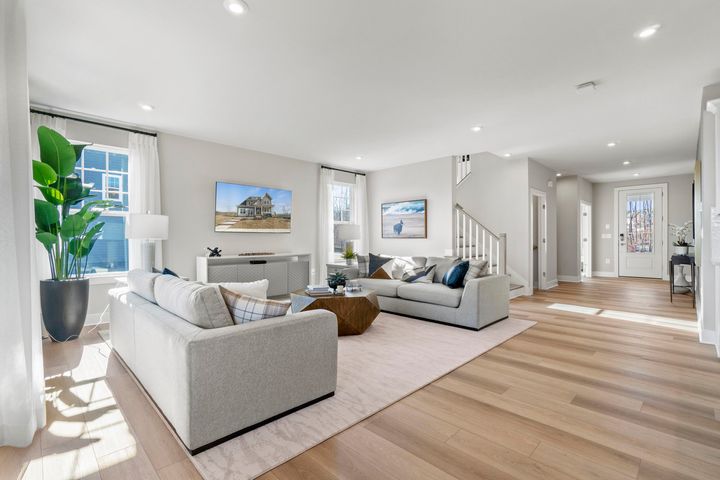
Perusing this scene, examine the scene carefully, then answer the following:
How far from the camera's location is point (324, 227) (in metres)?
6.76

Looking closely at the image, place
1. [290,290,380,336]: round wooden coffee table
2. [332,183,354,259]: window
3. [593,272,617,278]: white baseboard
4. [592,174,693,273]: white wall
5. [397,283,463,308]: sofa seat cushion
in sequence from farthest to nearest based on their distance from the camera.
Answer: [593,272,617,278]: white baseboard < [592,174,693,273]: white wall < [332,183,354,259]: window < [397,283,463,308]: sofa seat cushion < [290,290,380,336]: round wooden coffee table

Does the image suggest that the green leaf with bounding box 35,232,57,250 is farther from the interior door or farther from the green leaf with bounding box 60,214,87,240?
the interior door

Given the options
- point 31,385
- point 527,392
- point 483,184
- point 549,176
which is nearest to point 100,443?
point 31,385

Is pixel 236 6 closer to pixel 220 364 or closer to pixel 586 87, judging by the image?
pixel 220 364

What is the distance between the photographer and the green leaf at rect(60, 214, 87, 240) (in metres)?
3.38

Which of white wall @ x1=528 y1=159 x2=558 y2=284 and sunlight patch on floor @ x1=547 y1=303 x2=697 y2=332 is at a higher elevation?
white wall @ x1=528 y1=159 x2=558 y2=284

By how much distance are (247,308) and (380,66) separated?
230cm

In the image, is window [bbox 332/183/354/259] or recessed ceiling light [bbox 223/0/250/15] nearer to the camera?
recessed ceiling light [bbox 223/0/250/15]

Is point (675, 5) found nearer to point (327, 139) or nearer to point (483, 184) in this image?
point (327, 139)

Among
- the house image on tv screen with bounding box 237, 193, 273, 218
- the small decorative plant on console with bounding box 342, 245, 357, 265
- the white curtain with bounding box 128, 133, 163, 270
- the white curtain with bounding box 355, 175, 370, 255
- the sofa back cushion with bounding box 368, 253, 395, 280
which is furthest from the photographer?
the white curtain with bounding box 355, 175, 370, 255

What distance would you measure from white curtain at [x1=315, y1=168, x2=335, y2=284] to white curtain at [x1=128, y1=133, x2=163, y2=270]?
9.29 feet

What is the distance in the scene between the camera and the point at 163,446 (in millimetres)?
1794

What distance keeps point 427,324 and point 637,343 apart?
2154 mm

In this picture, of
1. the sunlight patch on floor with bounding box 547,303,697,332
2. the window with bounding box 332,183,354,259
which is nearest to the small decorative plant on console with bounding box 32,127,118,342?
the window with bounding box 332,183,354,259
